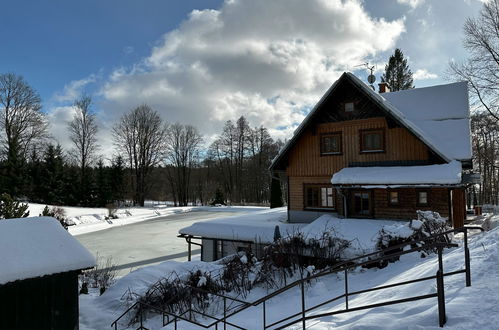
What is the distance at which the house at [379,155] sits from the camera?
42.3 feet

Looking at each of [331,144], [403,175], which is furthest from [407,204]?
[331,144]

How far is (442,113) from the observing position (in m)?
15.4

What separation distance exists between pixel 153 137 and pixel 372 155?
40010mm

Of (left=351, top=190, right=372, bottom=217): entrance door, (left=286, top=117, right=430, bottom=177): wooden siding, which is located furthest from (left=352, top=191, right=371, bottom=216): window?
(left=286, top=117, right=430, bottom=177): wooden siding

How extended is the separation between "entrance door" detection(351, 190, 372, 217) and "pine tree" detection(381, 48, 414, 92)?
28.1 metres

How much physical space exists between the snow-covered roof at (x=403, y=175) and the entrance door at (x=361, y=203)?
113 centimetres

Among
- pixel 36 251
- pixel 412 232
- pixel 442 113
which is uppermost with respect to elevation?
pixel 442 113

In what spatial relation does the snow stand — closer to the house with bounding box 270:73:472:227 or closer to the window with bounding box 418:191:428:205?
the house with bounding box 270:73:472:227

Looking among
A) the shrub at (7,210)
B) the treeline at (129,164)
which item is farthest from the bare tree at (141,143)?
the shrub at (7,210)

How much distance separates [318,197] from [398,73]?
29.2 m

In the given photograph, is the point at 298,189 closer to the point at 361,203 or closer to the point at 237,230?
the point at 361,203

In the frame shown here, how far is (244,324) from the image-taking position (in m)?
6.90

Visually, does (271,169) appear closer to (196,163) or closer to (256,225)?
(256,225)

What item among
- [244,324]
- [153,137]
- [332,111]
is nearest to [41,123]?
[153,137]
